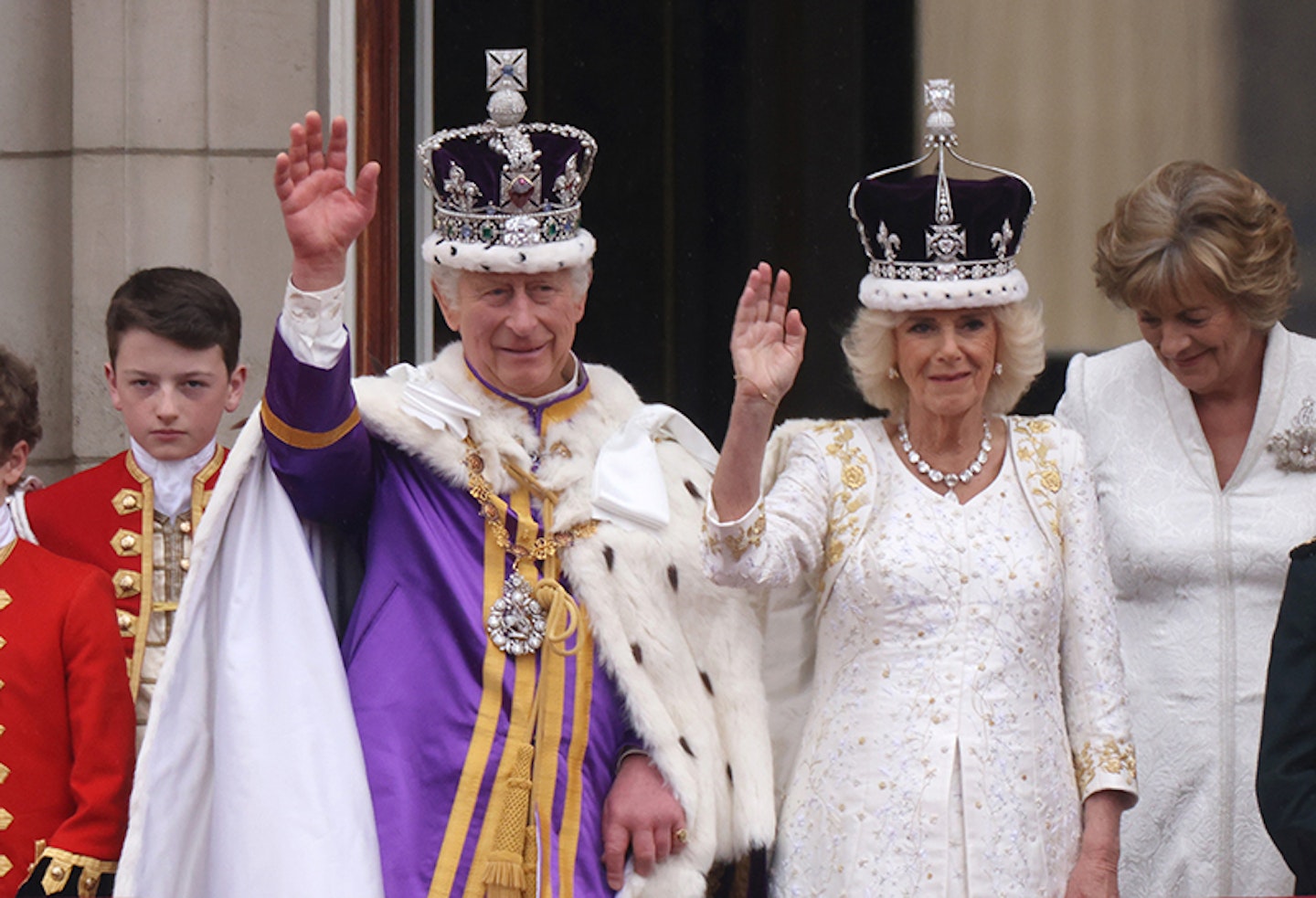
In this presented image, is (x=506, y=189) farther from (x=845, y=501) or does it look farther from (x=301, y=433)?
(x=845, y=501)

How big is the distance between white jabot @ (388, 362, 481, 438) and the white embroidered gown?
1.61 ft

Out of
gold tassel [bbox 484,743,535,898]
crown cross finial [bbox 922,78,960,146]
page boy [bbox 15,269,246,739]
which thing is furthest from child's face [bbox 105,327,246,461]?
crown cross finial [bbox 922,78,960,146]

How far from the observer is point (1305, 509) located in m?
3.80

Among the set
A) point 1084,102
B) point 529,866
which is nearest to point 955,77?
point 1084,102

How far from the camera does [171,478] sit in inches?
147

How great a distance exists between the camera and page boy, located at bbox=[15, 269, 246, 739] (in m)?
3.68

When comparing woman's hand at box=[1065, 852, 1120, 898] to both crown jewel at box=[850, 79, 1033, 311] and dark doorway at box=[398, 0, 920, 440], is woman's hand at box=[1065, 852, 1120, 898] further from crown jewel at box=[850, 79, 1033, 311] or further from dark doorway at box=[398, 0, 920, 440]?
dark doorway at box=[398, 0, 920, 440]

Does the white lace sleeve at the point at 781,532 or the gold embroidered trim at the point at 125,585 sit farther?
the gold embroidered trim at the point at 125,585

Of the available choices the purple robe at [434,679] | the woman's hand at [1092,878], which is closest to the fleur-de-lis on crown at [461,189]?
the purple robe at [434,679]

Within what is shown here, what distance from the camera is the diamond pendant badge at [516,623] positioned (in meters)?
3.39

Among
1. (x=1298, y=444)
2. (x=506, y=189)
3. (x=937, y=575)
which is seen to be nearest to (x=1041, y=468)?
(x=937, y=575)

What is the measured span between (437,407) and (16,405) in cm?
76

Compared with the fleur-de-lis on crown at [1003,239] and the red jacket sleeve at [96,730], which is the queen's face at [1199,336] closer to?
the fleur-de-lis on crown at [1003,239]

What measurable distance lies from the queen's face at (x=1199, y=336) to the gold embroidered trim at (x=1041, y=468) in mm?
381
